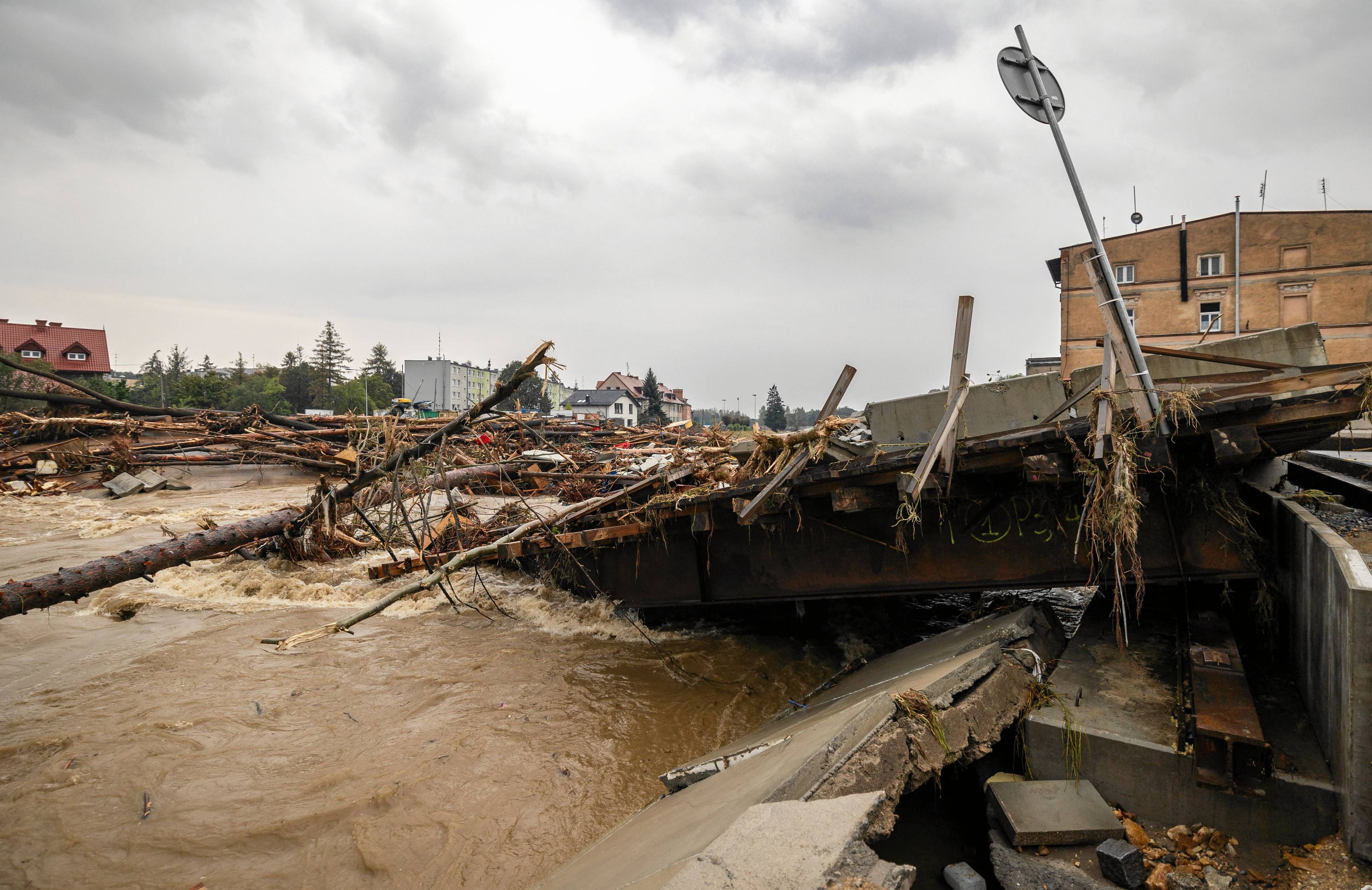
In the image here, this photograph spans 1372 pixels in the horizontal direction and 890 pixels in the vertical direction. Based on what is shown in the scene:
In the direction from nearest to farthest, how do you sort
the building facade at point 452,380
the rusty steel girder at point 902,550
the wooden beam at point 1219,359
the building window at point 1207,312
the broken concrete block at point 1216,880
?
the broken concrete block at point 1216,880 → the wooden beam at point 1219,359 → the rusty steel girder at point 902,550 → the building window at point 1207,312 → the building facade at point 452,380

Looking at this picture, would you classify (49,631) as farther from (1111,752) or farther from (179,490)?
(179,490)

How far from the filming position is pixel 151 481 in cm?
1647

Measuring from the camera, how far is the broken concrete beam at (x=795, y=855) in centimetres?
192

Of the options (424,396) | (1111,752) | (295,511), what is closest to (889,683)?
(1111,752)

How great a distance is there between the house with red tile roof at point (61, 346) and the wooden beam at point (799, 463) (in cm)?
6636

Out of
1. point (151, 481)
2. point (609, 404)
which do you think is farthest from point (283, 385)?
point (151, 481)

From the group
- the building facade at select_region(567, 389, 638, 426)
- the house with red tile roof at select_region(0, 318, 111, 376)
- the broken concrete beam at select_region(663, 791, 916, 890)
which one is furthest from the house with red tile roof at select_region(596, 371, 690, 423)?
the broken concrete beam at select_region(663, 791, 916, 890)

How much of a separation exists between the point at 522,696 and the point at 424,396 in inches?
2147

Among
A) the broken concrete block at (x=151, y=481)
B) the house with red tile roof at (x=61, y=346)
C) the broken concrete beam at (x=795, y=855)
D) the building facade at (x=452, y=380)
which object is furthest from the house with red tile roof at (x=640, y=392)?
the broken concrete beam at (x=795, y=855)

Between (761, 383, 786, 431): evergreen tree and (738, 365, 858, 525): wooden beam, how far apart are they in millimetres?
78930

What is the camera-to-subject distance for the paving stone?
2875 millimetres

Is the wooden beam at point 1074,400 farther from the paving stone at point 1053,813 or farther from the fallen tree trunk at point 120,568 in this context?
the fallen tree trunk at point 120,568

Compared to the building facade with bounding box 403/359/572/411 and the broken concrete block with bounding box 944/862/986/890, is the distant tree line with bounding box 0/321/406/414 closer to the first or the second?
the building facade with bounding box 403/359/572/411

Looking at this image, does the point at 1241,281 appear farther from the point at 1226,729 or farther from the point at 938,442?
the point at 1226,729
